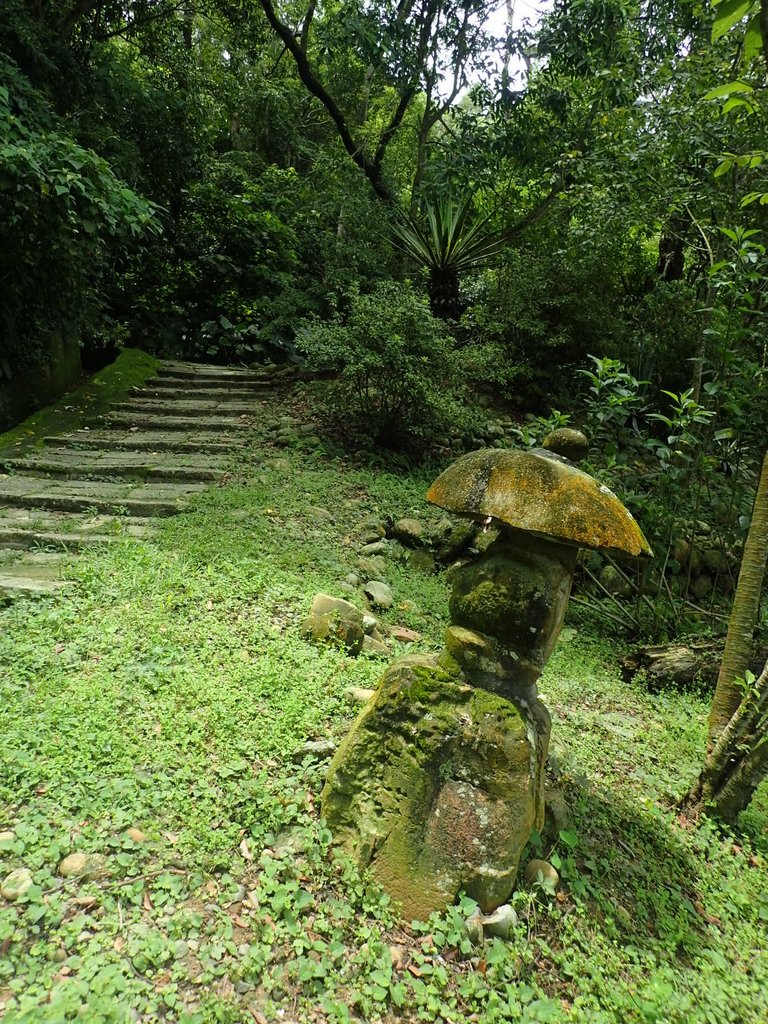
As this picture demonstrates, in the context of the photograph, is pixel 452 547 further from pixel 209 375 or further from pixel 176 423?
pixel 209 375

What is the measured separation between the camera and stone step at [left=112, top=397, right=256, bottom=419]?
717 centimetres

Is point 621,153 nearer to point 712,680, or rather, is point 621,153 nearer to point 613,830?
point 712,680

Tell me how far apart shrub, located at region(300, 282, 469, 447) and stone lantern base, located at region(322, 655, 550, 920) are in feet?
14.3

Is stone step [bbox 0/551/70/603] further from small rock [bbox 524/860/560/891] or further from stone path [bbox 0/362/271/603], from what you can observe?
small rock [bbox 524/860/560/891]

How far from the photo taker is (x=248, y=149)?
1205 cm

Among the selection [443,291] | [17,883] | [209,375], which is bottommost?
[17,883]

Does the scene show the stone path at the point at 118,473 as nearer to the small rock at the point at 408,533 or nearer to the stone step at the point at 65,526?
the stone step at the point at 65,526

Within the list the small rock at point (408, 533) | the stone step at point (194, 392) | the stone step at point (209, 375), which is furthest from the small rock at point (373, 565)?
the stone step at point (209, 375)

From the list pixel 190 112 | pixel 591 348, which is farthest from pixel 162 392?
pixel 591 348

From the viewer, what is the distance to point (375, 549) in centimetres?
490

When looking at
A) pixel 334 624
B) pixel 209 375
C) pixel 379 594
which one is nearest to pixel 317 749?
pixel 334 624

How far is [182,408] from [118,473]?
6.49ft

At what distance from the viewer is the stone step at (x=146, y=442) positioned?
611 centimetres

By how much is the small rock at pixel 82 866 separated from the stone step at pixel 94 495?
324 centimetres
